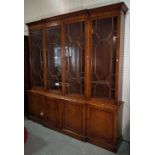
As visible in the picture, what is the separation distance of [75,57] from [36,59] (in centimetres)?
115

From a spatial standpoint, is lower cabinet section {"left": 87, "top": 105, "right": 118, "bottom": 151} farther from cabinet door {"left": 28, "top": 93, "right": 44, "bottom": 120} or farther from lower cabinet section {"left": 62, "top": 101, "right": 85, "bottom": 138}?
cabinet door {"left": 28, "top": 93, "right": 44, "bottom": 120}

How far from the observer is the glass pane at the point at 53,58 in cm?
288

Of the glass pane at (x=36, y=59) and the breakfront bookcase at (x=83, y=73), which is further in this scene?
the glass pane at (x=36, y=59)

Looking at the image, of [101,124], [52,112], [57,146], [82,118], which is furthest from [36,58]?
[101,124]

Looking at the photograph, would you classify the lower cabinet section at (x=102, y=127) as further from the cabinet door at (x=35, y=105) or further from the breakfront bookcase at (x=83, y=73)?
the cabinet door at (x=35, y=105)

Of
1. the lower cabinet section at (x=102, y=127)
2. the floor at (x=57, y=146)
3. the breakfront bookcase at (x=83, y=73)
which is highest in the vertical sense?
the breakfront bookcase at (x=83, y=73)

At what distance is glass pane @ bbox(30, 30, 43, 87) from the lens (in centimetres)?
320


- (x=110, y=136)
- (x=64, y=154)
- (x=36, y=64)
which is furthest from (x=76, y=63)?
(x=64, y=154)

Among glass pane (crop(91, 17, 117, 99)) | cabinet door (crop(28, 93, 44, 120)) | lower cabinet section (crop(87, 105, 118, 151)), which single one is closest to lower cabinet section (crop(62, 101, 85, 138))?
lower cabinet section (crop(87, 105, 118, 151))

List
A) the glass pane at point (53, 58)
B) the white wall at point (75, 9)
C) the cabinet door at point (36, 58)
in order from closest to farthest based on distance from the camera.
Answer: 1. the white wall at point (75, 9)
2. the glass pane at point (53, 58)
3. the cabinet door at point (36, 58)

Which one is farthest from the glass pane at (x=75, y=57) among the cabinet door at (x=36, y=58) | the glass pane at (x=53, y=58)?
the cabinet door at (x=36, y=58)
